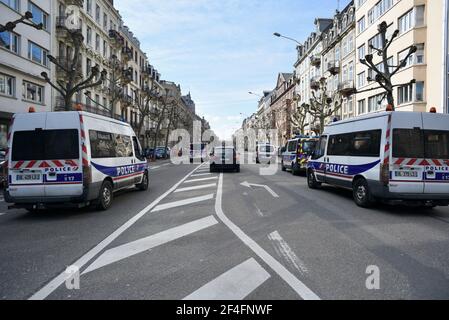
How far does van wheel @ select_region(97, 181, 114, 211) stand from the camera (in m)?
8.48

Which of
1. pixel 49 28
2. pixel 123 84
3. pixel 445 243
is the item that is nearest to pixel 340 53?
pixel 123 84

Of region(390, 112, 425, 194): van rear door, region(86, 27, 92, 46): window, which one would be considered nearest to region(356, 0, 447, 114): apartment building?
region(390, 112, 425, 194): van rear door

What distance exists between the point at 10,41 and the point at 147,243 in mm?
24141

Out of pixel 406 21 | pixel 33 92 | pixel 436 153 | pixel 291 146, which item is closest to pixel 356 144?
pixel 436 153

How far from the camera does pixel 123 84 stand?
45.0 meters

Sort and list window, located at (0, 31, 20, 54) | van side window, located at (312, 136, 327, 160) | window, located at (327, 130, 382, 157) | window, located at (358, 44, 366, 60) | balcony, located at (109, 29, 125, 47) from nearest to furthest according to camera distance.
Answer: window, located at (327, 130, 382, 157) < van side window, located at (312, 136, 327, 160) < window, located at (0, 31, 20, 54) < window, located at (358, 44, 366, 60) < balcony, located at (109, 29, 125, 47)

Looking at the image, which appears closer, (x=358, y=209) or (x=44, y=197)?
(x=44, y=197)

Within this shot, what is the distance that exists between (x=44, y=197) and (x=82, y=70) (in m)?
28.9

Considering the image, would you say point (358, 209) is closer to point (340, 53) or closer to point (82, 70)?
point (82, 70)

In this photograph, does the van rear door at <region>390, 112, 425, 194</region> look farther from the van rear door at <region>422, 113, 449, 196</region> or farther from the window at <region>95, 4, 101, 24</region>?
the window at <region>95, 4, 101, 24</region>

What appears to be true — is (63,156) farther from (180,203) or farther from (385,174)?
(385,174)

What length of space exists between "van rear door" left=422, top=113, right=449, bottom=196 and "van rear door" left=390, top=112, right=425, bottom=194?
0.14m
